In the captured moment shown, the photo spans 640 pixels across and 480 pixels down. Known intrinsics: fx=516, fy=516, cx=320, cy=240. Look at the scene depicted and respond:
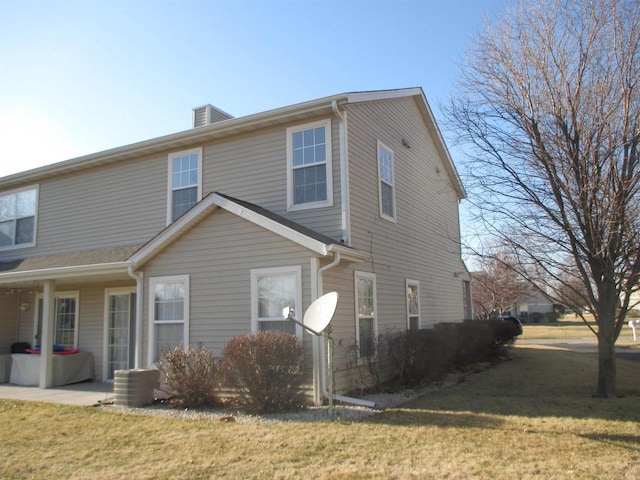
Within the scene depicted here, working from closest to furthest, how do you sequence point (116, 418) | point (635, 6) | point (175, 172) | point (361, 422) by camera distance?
point (361, 422) → point (116, 418) → point (635, 6) → point (175, 172)

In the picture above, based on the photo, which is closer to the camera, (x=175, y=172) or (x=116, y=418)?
(x=116, y=418)

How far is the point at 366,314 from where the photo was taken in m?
10.5

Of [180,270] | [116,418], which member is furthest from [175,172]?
[116,418]

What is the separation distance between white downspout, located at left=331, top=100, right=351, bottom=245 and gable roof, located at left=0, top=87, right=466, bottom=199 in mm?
235

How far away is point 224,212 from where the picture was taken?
31.8ft

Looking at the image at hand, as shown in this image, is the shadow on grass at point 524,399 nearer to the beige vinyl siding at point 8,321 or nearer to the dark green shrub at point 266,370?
the dark green shrub at point 266,370

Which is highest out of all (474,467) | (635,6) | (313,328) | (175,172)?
(635,6)

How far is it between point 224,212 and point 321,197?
1.94 m

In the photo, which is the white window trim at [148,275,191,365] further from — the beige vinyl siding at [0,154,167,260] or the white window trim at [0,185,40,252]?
the white window trim at [0,185,40,252]

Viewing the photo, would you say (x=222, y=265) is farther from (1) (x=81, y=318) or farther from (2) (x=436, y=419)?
(1) (x=81, y=318)

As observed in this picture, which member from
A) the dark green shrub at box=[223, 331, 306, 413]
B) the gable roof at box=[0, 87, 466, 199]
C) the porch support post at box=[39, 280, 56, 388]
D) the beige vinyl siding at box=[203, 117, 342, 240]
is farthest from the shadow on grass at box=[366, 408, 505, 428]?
the porch support post at box=[39, 280, 56, 388]

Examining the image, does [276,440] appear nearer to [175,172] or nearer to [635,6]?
[175,172]

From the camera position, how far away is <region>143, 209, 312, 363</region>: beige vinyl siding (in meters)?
9.22

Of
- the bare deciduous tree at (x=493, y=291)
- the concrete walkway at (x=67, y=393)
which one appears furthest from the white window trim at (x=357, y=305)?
the bare deciduous tree at (x=493, y=291)
